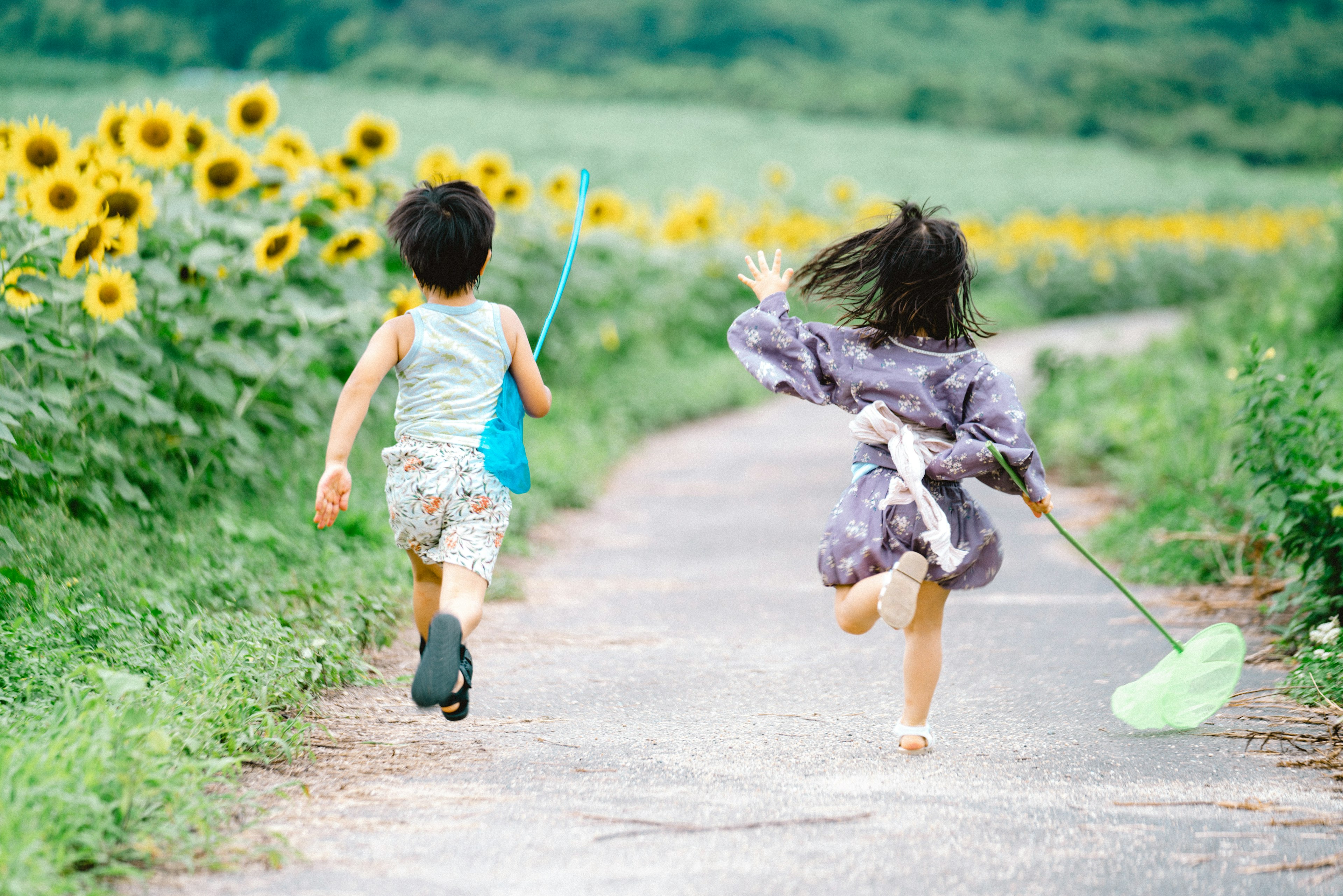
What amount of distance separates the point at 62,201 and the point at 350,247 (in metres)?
1.57

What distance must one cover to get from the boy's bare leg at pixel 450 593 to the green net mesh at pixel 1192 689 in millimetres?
1716

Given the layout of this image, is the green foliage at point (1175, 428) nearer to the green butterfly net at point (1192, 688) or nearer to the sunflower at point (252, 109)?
the green butterfly net at point (1192, 688)

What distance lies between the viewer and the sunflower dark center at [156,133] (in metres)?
5.52

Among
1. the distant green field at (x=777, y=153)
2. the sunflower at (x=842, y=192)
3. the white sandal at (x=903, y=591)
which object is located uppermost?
the distant green field at (x=777, y=153)

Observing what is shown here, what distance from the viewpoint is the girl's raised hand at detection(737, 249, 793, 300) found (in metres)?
3.62

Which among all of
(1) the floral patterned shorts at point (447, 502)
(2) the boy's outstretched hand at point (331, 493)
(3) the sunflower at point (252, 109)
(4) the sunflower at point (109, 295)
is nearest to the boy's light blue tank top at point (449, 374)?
(1) the floral patterned shorts at point (447, 502)

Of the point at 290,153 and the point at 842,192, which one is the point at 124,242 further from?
the point at 842,192

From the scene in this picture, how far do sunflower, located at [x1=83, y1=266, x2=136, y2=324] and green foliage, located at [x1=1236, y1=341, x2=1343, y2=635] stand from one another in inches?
147

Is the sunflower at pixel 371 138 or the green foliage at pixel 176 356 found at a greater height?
the sunflower at pixel 371 138

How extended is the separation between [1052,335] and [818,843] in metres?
15.4

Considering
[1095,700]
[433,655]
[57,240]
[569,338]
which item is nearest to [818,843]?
[433,655]

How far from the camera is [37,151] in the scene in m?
4.77

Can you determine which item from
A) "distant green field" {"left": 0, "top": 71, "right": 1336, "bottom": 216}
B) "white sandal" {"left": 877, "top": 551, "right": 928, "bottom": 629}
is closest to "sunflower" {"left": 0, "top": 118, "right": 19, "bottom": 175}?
"white sandal" {"left": 877, "top": 551, "right": 928, "bottom": 629}

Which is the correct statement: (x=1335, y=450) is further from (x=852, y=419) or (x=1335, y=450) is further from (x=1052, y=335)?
(x=1052, y=335)
